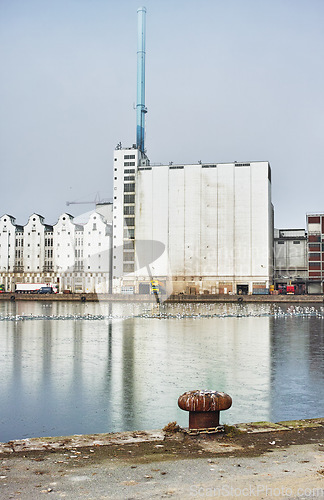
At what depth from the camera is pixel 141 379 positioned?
21.1 m

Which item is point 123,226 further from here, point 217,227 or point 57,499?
point 57,499

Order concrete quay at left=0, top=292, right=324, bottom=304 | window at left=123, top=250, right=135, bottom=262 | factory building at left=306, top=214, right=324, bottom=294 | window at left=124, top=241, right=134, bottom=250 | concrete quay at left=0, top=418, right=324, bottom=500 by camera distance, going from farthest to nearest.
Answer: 1. window at left=124, top=241, right=134, bottom=250
2. factory building at left=306, top=214, right=324, bottom=294
3. window at left=123, top=250, right=135, bottom=262
4. concrete quay at left=0, top=292, right=324, bottom=304
5. concrete quay at left=0, top=418, right=324, bottom=500

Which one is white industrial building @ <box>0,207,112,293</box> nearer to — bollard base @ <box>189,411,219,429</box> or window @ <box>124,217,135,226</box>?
window @ <box>124,217,135,226</box>

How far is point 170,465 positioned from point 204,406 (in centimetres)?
189

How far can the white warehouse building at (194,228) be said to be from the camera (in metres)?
126

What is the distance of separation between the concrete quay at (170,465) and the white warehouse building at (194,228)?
117m

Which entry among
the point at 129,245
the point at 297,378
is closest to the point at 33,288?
the point at 129,245

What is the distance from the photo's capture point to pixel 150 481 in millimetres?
6844

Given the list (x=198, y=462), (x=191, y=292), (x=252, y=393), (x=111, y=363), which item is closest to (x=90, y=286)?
(x=191, y=292)

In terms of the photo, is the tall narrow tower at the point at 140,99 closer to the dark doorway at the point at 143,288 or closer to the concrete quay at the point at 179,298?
the dark doorway at the point at 143,288

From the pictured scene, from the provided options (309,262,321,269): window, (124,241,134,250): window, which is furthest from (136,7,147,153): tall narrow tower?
(309,262,321,269): window

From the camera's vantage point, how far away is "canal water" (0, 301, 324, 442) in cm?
1488

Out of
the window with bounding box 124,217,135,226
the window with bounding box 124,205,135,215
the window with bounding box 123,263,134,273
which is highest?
the window with bounding box 124,205,135,215

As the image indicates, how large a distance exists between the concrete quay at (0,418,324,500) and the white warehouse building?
117 m
